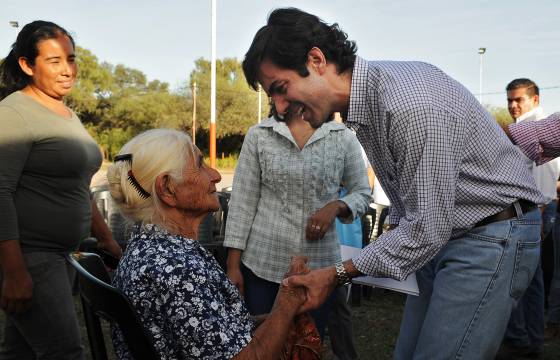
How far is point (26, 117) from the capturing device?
8.73 feet

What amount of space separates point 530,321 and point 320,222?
9.91 feet

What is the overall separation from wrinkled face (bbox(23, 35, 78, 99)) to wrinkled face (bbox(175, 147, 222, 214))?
1096mm

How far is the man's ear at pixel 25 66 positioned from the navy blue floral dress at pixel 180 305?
58.2 inches

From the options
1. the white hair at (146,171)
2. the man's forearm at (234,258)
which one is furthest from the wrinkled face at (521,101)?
the white hair at (146,171)

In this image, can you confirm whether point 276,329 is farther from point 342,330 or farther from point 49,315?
point 342,330

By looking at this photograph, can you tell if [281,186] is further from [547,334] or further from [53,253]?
[547,334]

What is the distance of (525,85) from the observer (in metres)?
5.90

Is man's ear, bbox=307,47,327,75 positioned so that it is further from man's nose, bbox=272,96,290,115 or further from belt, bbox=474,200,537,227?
belt, bbox=474,200,537,227

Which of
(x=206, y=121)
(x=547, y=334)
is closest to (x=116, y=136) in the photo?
(x=206, y=121)

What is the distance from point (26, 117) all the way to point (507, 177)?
211 centimetres

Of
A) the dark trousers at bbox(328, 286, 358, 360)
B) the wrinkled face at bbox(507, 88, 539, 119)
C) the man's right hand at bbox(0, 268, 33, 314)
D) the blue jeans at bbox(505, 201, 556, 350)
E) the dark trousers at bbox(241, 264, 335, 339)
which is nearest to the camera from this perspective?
the man's right hand at bbox(0, 268, 33, 314)

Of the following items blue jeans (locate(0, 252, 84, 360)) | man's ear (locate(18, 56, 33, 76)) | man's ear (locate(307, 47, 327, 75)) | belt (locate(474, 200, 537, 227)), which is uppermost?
man's ear (locate(18, 56, 33, 76))

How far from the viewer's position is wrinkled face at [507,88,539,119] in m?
5.88

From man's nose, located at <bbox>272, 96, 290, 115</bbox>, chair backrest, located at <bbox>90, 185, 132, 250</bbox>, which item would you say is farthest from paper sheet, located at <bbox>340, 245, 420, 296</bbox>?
chair backrest, located at <bbox>90, 185, 132, 250</bbox>
